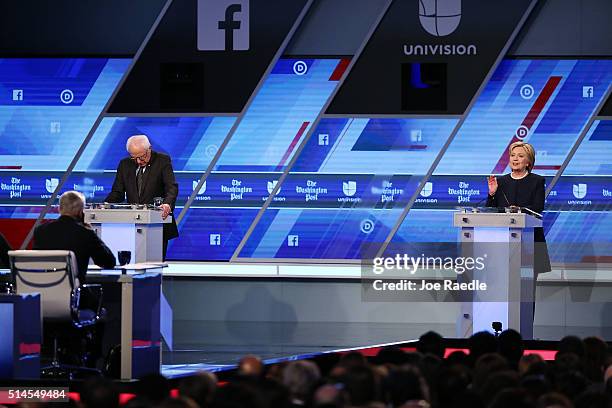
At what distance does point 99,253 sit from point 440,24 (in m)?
4.27

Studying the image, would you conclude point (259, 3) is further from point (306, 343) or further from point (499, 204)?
point (499, 204)

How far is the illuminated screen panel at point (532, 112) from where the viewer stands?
941cm

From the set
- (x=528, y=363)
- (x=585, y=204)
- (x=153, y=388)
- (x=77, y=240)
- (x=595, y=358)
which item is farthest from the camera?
(x=585, y=204)

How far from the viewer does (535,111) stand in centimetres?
947

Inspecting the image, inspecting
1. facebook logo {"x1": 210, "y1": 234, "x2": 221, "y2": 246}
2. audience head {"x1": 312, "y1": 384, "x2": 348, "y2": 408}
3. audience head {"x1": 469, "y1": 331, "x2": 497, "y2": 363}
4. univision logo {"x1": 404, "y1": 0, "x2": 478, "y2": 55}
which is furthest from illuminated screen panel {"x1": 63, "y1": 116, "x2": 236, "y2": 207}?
audience head {"x1": 312, "y1": 384, "x2": 348, "y2": 408}

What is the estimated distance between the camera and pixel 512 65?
9.47 m

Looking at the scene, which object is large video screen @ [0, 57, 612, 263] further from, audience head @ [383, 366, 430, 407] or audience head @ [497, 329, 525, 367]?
audience head @ [383, 366, 430, 407]

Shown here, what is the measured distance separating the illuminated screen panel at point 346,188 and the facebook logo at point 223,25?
38.5 inches

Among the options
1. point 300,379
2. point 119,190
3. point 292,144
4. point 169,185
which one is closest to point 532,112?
point 292,144

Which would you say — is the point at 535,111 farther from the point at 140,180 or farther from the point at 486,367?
the point at 486,367

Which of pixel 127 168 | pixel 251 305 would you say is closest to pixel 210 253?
pixel 251 305

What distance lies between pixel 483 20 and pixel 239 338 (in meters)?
3.24

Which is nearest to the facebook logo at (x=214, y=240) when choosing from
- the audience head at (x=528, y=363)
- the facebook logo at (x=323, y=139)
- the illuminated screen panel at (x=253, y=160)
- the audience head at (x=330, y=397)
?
the illuminated screen panel at (x=253, y=160)

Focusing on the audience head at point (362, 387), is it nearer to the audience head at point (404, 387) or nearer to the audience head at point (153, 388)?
the audience head at point (404, 387)
